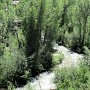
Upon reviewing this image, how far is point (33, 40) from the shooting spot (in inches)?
1057

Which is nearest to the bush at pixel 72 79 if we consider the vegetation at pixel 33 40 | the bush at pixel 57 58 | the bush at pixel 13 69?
the vegetation at pixel 33 40

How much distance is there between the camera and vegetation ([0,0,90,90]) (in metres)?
23.9

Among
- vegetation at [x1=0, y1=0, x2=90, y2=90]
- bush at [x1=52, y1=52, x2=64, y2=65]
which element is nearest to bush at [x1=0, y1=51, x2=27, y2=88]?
vegetation at [x1=0, y1=0, x2=90, y2=90]

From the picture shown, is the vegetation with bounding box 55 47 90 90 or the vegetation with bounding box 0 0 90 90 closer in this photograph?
the vegetation with bounding box 55 47 90 90

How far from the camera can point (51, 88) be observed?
902 inches

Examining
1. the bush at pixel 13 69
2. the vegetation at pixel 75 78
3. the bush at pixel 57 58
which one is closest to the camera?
the vegetation at pixel 75 78

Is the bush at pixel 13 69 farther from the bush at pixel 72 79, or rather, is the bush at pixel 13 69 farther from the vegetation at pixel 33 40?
the bush at pixel 72 79

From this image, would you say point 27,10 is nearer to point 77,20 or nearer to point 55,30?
point 55,30

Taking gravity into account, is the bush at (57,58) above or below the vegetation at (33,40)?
below

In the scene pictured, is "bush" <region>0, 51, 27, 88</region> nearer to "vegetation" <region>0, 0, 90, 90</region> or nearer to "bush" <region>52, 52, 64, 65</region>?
"vegetation" <region>0, 0, 90, 90</region>

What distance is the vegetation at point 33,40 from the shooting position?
2389 centimetres

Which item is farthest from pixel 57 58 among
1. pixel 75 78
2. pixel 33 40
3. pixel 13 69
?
pixel 75 78

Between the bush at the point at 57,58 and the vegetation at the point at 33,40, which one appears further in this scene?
the bush at the point at 57,58

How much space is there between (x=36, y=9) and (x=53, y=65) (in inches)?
228
